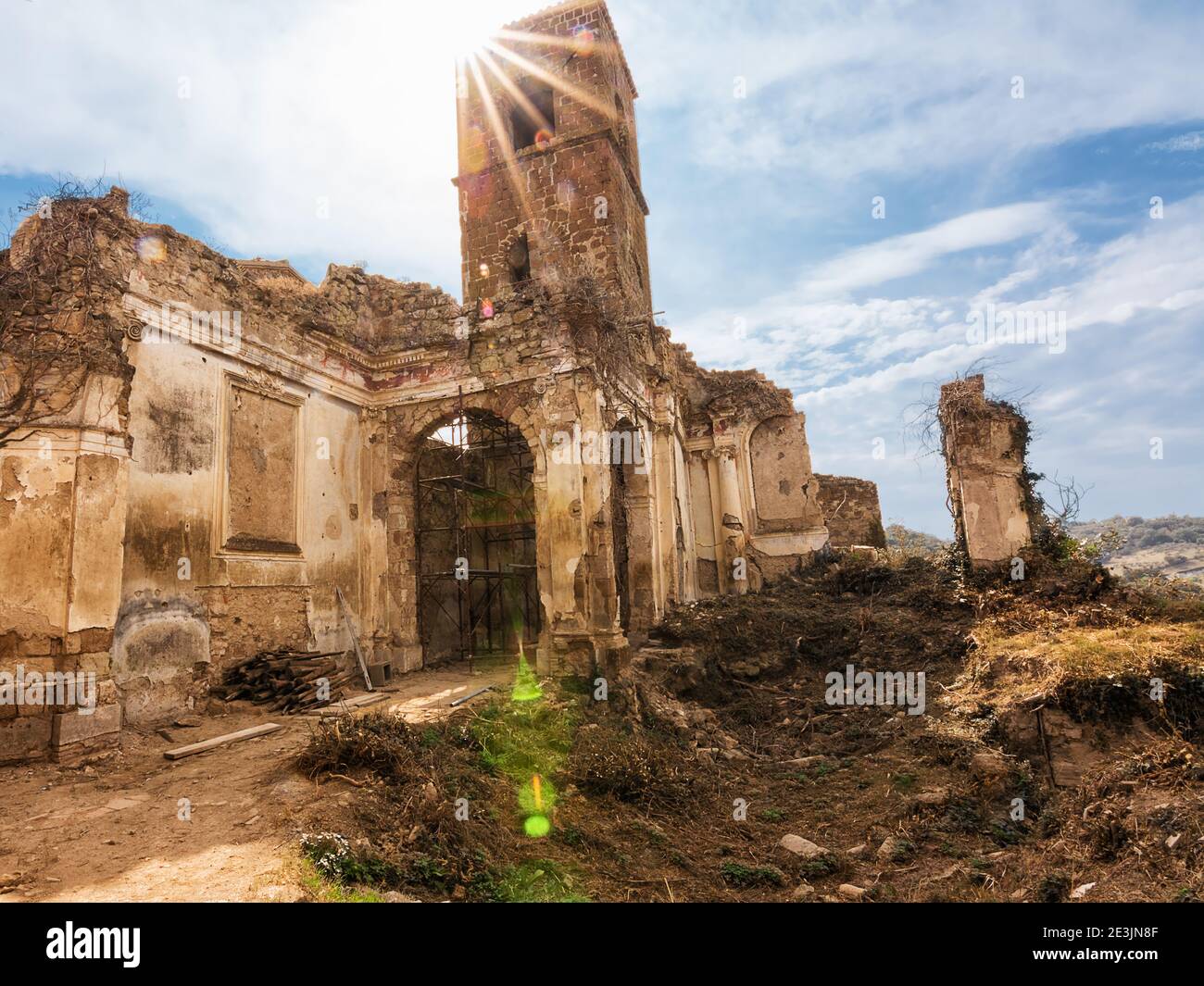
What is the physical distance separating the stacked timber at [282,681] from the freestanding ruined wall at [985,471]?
35.9ft

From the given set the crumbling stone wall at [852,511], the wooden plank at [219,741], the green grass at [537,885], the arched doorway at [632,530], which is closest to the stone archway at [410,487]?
the arched doorway at [632,530]

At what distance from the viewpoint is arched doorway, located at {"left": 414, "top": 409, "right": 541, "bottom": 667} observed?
12.8 m

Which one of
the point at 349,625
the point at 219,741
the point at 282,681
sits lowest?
the point at 219,741

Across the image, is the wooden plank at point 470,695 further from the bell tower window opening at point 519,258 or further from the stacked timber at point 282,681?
the bell tower window opening at point 519,258

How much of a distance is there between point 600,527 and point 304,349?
5265 mm

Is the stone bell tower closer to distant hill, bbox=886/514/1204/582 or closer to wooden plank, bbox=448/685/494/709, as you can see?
wooden plank, bbox=448/685/494/709

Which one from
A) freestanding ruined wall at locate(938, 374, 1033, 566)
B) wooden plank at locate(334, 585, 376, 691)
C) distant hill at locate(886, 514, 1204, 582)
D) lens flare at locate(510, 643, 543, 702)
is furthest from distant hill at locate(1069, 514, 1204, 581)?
wooden plank at locate(334, 585, 376, 691)

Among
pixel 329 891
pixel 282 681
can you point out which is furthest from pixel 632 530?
pixel 329 891

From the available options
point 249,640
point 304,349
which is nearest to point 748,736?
point 249,640

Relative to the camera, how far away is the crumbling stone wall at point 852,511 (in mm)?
19594

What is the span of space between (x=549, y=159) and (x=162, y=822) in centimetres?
1644

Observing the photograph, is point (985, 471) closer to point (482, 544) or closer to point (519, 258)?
point (482, 544)

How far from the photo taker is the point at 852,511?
1977 cm
